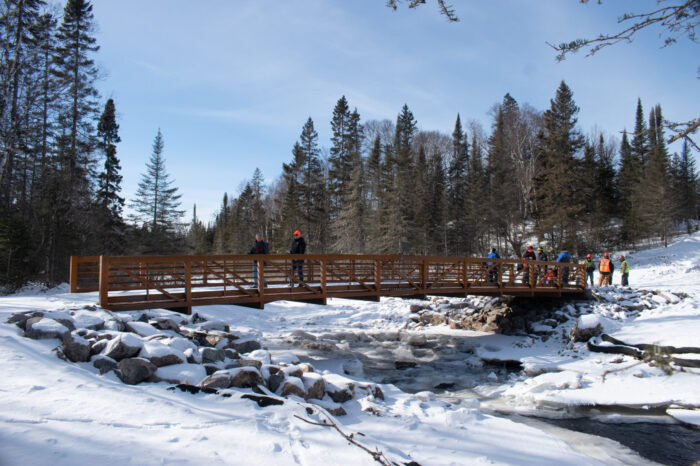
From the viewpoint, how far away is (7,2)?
1413cm

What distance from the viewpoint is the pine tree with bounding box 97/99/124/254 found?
94.2 feet

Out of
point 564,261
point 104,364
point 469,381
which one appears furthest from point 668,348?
point 104,364

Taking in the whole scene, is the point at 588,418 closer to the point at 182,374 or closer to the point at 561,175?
the point at 182,374

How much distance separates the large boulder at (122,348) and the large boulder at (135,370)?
368mm

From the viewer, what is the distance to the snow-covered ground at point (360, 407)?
4043 mm

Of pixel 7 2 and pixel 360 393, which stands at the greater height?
pixel 7 2

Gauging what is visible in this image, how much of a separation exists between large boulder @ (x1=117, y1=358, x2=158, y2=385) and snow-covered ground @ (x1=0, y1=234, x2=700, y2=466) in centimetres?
14

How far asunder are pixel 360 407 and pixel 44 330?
5.38m

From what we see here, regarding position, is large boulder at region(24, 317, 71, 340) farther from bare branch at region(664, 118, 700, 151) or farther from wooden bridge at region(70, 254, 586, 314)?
bare branch at region(664, 118, 700, 151)

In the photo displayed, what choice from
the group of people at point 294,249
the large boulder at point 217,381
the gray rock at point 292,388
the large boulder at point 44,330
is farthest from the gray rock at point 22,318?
the group of people at point 294,249

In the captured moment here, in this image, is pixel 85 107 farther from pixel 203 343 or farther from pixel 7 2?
pixel 203 343

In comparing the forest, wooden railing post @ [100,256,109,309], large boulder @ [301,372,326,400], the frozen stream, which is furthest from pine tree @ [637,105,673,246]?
wooden railing post @ [100,256,109,309]

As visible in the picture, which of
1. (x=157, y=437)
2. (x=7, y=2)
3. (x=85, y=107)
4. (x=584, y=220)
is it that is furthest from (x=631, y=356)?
(x=85, y=107)

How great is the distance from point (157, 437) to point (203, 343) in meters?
6.20
